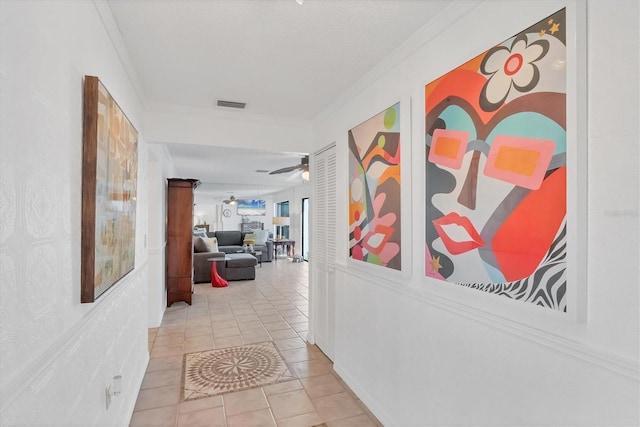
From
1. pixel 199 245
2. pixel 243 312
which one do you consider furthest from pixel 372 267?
pixel 199 245

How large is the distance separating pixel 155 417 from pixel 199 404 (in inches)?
11.7

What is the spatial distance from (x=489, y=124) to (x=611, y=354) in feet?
3.06

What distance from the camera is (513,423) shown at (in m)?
1.33

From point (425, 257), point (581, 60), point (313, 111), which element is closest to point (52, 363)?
point (425, 257)

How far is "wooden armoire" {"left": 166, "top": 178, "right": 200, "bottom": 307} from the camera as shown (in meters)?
5.09

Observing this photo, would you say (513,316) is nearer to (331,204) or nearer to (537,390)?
(537,390)

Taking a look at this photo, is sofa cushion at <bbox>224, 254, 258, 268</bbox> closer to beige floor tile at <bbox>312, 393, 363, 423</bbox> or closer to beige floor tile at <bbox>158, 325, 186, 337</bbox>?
beige floor tile at <bbox>158, 325, 186, 337</bbox>

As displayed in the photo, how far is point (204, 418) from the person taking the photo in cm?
233

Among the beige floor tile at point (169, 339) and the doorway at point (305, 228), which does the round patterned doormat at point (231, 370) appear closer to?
the beige floor tile at point (169, 339)

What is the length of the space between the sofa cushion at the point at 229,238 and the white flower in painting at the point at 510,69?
10436mm

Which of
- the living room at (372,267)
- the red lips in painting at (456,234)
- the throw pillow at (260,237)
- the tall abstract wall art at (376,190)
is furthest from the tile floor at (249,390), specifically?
the throw pillow at (260,237)

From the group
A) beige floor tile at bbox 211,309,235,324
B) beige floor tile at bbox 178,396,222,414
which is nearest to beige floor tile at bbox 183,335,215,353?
beige floor tile at bbox 211,309,235,324

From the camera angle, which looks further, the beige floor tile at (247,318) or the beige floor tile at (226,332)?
the beige floor tile at (247,318)

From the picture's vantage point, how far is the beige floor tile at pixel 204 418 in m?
2.26
